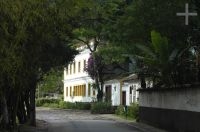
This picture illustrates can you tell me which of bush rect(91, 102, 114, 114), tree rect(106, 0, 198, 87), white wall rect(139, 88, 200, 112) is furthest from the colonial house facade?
tree rect(106, 0, 198, 87)

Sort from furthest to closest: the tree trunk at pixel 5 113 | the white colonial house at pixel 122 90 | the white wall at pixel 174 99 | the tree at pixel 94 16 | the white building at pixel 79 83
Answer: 1. the white building at pixel 79 83
2. the white colonial house at pixel 122 90
3. the tree at pixel 94 16
4. the tree trunk at pixel 5 113
5. the white wall at pixel 174 99

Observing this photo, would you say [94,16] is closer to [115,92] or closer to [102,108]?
[102,108]

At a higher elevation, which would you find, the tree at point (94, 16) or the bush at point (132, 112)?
the tree at point (94, 16)

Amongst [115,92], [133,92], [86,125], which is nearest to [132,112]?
[86,125]

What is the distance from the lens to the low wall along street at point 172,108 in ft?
74.8

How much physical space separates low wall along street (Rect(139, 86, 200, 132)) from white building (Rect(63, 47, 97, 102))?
4026cm

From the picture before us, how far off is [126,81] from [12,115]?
3675cm

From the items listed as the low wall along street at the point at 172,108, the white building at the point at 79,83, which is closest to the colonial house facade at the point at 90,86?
the white building at the point at 79,83

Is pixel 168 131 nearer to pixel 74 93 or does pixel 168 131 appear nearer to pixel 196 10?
pixel 196 10

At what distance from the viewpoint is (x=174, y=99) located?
Answer: 2655cm

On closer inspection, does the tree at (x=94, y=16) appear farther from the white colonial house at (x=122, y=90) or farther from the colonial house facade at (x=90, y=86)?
the white colonial house at (x=122, y=90)

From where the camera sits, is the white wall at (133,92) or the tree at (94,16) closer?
the tree at (94,16)

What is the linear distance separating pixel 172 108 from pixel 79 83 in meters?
57.0

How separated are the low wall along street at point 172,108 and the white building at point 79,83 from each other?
1585 inches
